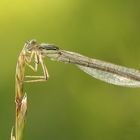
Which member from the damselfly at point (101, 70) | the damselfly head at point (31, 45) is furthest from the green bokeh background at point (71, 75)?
the damselfly head at point (31, 45)

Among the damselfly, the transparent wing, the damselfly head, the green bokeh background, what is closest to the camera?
the damselfly head

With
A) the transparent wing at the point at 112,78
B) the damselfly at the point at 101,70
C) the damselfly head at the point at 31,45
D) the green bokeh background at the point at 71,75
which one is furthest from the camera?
the green bokeh background at the point at 71,75

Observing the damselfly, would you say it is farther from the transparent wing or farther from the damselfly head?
the damselfly head

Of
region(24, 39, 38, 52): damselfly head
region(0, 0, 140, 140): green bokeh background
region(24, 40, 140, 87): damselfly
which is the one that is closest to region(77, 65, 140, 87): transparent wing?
region(24, 40, 140, 87): damselfly

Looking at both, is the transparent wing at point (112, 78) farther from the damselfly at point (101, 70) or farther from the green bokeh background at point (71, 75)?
the green bokeh background at point (71, 75)

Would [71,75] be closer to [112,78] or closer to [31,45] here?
[112,78]

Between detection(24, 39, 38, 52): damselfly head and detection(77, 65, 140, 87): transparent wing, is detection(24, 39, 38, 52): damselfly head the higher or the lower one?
the higher one

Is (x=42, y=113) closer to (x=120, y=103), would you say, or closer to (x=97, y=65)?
(x=120, y=103)

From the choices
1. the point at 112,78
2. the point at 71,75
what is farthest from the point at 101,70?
the point at 71,75

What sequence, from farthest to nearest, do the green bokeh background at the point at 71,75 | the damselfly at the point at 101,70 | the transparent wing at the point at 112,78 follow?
the green bokeh background at the point at 71,75, the transparent wing at the point at 112,78, the damselfly at the point at 101,70

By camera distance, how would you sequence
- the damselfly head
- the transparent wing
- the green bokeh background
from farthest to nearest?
the green bokeh background < the transparent wing < the damselfly head

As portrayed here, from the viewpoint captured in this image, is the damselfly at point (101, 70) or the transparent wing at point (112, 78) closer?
the damselfly at point (101, 70)
